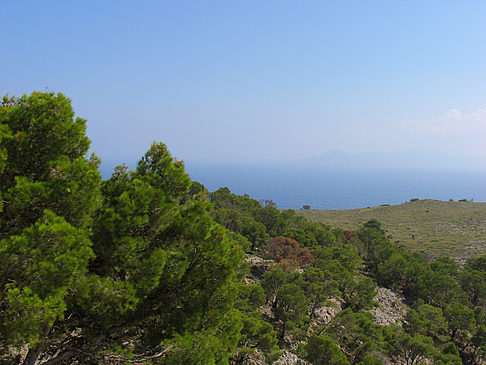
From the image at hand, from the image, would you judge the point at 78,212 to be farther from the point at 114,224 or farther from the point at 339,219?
the point at 339,219

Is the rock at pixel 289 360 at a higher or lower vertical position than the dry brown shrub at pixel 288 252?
lower

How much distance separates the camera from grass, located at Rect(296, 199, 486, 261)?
4831 centimetres

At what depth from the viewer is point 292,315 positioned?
761 inches

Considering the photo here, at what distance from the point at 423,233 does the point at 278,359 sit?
63749 mm

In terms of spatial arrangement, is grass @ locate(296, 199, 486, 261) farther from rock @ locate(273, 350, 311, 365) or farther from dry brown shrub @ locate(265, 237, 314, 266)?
rock @ locate(273, 350, 311, 365)

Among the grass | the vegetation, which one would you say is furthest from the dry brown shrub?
the grass

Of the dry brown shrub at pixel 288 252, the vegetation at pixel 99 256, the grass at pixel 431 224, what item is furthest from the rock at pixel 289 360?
the grass at pixel 431 224

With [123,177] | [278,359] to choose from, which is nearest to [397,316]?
[278,359]

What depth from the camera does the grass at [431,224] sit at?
48312 millimetres

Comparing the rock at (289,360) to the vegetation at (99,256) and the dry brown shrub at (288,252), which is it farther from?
the dry brown shrub at (288,252)

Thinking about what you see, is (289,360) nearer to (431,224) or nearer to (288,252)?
(288,252)

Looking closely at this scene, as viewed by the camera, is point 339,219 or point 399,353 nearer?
point 399,353

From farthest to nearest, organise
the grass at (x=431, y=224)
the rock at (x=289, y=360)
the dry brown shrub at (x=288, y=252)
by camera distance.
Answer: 1. the grass at (x=431, y=224)
2. the dry brown shrub at (x=288, y=252)
3. the rock at (x=289, y=360)

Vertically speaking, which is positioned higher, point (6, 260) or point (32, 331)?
point (6, 260)
